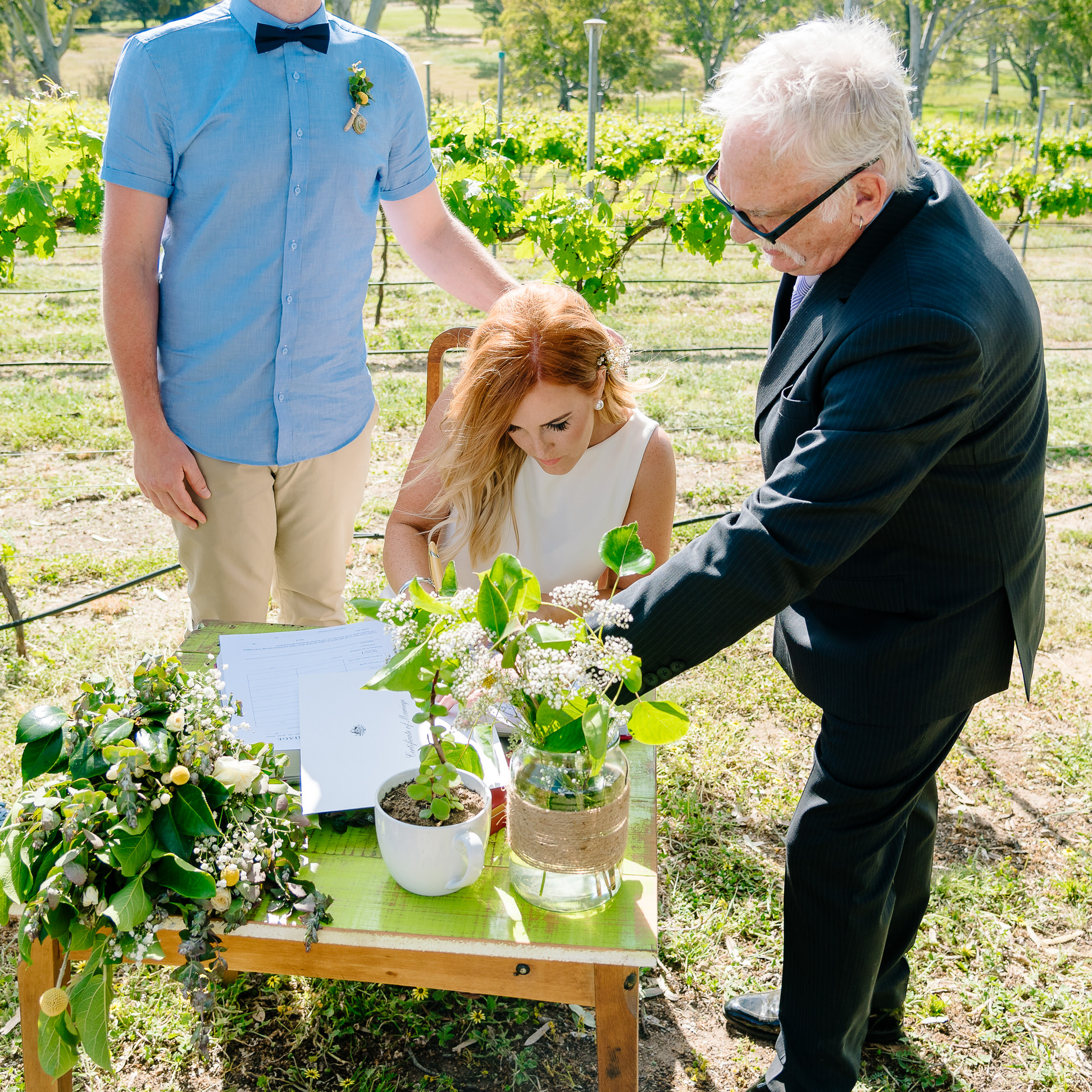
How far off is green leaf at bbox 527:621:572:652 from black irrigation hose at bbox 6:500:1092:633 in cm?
164

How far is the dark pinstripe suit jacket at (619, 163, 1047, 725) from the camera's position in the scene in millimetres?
1259

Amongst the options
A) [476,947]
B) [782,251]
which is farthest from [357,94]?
[476,947]

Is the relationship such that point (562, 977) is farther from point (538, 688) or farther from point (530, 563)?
point (530, 563)

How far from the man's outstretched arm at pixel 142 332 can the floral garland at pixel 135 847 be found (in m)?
0.87

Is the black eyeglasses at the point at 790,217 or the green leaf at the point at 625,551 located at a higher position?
the black eyeglasses at the point at 790,217

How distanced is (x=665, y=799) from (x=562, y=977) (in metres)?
1.41

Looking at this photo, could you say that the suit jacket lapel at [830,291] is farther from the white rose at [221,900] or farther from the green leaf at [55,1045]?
the green leaf at [55,1045]

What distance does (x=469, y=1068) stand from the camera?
1.87 metres

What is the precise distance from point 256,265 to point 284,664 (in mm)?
886

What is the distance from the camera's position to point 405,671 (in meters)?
1.14

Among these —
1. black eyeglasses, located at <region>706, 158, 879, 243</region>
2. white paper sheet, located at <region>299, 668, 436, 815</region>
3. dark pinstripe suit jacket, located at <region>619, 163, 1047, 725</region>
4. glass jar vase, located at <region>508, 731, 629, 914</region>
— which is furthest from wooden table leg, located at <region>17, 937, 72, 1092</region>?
black eyeglasses, located at <region>706, 158, 879, 243</region>

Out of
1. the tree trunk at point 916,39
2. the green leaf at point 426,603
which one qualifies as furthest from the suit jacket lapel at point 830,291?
the tree trunk at point 916,39

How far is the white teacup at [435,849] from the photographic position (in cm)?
124

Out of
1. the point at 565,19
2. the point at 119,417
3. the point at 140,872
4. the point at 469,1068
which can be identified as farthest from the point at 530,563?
the point at 565,19
